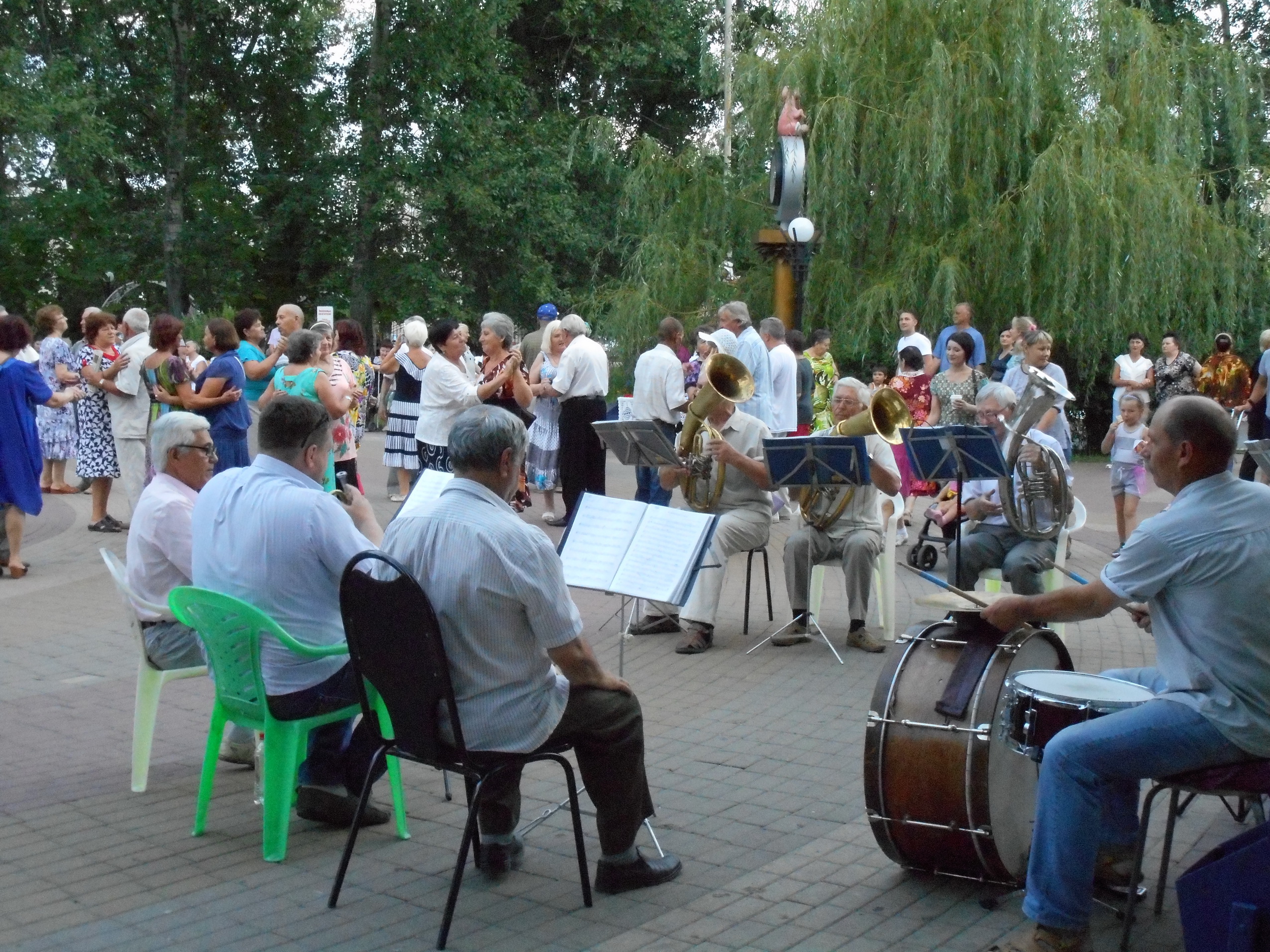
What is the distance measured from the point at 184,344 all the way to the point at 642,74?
69.9ft

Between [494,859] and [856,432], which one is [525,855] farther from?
[856,432]

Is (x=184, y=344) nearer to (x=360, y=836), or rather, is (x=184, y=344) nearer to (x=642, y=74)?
(x=360, y=836)

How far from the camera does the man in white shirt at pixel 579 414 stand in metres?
11.2

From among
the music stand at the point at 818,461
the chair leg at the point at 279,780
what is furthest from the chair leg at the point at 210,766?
the music stand at the point at 818,461

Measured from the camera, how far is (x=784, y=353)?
11594 millimetres

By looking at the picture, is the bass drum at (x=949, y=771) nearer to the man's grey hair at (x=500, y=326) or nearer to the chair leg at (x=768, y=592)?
the chair leg at (x=768, y=592)

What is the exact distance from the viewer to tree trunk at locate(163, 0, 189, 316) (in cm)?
2705

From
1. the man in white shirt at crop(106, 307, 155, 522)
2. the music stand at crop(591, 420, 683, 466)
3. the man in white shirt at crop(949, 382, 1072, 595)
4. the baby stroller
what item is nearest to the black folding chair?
the music stand at crop(591, 420, 683, 466)

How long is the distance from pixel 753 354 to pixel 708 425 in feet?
12.0

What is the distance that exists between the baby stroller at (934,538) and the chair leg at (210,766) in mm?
6146

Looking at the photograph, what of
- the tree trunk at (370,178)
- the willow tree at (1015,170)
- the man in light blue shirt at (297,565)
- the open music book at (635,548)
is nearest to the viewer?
the man in light blue shirt at (297,565)

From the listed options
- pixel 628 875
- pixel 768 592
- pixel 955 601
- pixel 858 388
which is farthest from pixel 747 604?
pixel 628 875

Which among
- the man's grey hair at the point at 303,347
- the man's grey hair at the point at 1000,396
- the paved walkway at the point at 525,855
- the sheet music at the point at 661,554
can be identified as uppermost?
the man's grey hair at the point at 303,347

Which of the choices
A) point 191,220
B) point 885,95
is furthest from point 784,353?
point 191,220
